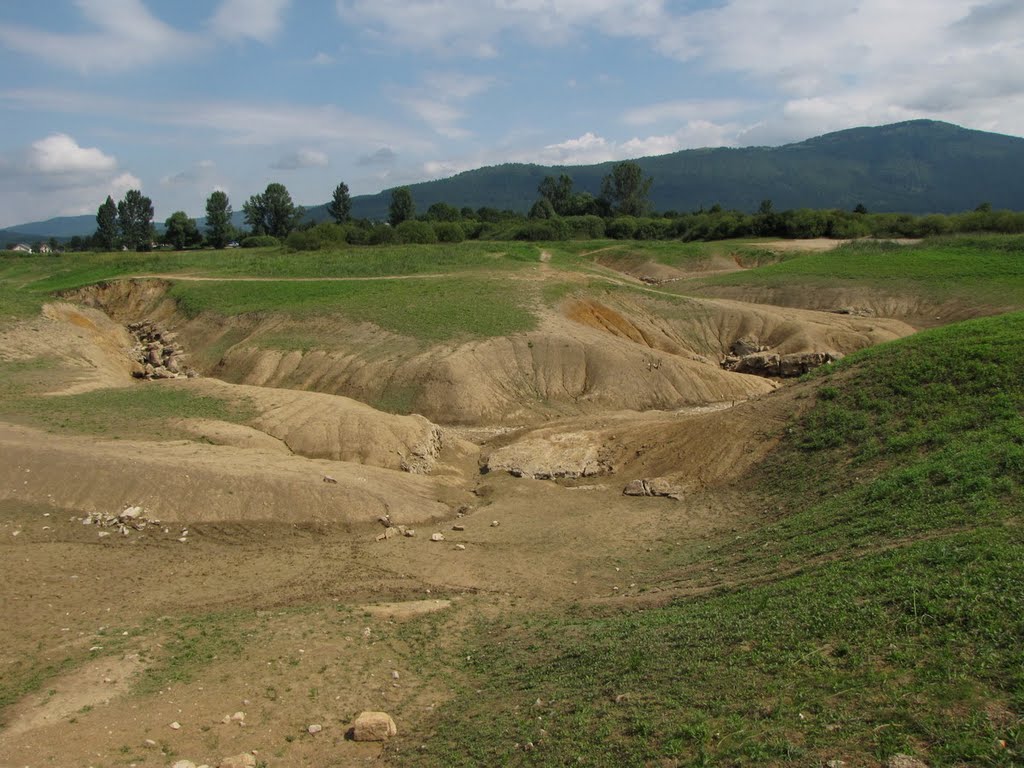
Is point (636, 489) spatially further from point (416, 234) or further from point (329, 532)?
point (416, 234)

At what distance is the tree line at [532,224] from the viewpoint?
263 ft

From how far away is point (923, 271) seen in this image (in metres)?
53.7

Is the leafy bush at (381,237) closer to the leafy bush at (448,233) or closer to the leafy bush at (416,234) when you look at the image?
the leafy bush at (416,234)

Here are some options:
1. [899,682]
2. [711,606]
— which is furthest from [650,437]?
[899,682]

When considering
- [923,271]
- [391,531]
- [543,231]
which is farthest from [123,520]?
[543,231]

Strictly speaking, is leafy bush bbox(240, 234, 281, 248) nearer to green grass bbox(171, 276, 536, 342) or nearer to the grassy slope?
green grass bbox(171, 276, 536, 342)

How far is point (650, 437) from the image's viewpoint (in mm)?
26234

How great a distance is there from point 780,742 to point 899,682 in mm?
1696

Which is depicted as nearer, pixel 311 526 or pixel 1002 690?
pixel 1002 690

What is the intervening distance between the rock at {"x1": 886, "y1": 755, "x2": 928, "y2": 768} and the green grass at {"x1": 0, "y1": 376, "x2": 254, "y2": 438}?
72.2ft

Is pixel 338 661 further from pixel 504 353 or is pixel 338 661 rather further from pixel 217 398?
pixel 504 353

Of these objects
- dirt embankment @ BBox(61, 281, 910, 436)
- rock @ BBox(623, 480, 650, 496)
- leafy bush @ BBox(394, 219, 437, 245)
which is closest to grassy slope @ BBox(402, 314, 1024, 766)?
rock @ BBox(623, 480, 650, 496)

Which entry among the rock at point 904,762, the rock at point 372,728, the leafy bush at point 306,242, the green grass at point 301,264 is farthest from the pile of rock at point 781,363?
the leafy bush at point 306,242

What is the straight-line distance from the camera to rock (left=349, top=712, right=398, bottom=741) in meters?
10.5
